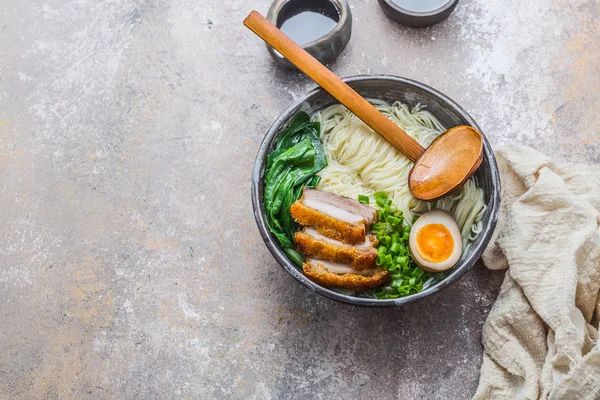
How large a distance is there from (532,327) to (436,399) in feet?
2.01

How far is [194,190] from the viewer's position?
349 cm

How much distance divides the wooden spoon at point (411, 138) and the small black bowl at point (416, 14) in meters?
0.66

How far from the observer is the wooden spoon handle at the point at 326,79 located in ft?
10.1

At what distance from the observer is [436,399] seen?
10.6ft

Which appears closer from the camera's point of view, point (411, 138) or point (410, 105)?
point (411, 138)

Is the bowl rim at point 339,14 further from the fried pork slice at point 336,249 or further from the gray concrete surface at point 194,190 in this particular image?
the fried pork slice at point 336,249

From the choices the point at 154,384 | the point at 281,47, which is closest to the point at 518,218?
the point at 281,47

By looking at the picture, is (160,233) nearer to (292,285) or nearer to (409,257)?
(292,285)

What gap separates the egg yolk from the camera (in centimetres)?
302

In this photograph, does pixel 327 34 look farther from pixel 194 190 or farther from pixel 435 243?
pixel 435 243

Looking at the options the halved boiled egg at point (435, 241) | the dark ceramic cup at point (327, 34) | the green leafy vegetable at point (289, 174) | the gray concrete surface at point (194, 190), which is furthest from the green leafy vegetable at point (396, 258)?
the dark ceramic cup at point (327, 34)

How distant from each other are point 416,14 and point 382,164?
2.87 feet

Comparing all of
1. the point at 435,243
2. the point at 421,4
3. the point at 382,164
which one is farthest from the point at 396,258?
the point at 421,4

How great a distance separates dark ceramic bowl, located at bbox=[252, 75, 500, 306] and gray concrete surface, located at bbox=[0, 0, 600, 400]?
0.33 m
